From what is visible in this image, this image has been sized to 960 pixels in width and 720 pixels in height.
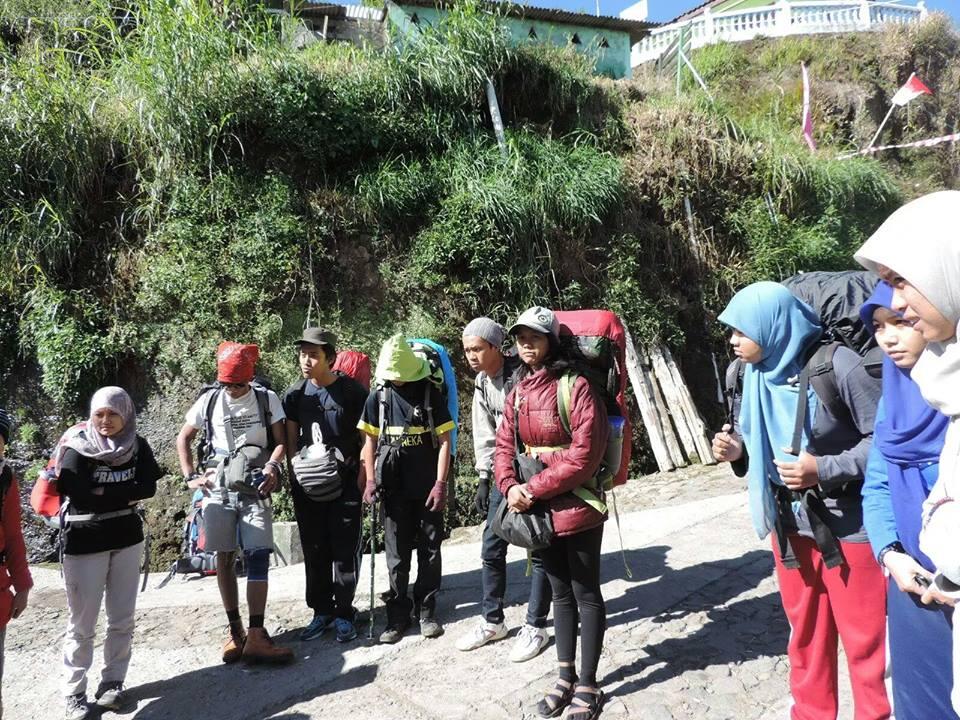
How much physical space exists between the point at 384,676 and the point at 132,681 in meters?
1.48

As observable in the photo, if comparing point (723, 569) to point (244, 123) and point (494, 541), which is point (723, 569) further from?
point (244, 123)

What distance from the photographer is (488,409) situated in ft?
13.4

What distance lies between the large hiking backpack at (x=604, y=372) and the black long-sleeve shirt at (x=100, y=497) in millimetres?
2291

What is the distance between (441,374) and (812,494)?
2360mm

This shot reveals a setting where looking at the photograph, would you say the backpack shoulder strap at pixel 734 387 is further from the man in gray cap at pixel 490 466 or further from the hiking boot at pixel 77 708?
the hiking boot at pixel 77 708

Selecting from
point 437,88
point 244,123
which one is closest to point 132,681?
point 244,123

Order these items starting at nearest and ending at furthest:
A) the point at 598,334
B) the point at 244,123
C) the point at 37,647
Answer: the point at 598,334
the point at 37,647
the point at 244,123

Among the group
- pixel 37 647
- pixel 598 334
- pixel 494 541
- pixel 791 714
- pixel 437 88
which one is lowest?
pixel 37 647

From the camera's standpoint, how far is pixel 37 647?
4547mm

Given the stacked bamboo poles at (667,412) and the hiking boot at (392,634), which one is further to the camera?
the stacked bamboo poles at (667,412)

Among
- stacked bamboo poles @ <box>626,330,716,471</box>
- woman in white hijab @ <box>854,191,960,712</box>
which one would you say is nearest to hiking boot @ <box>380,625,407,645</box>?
woman in white hijab @ <box>854,191,960,712</box>

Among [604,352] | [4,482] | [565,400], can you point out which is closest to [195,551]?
[4,482]

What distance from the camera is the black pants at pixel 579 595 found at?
3.06m

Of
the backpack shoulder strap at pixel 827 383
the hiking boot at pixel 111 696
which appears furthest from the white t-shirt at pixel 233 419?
the backpack shoulder strap at pixel 827 383
